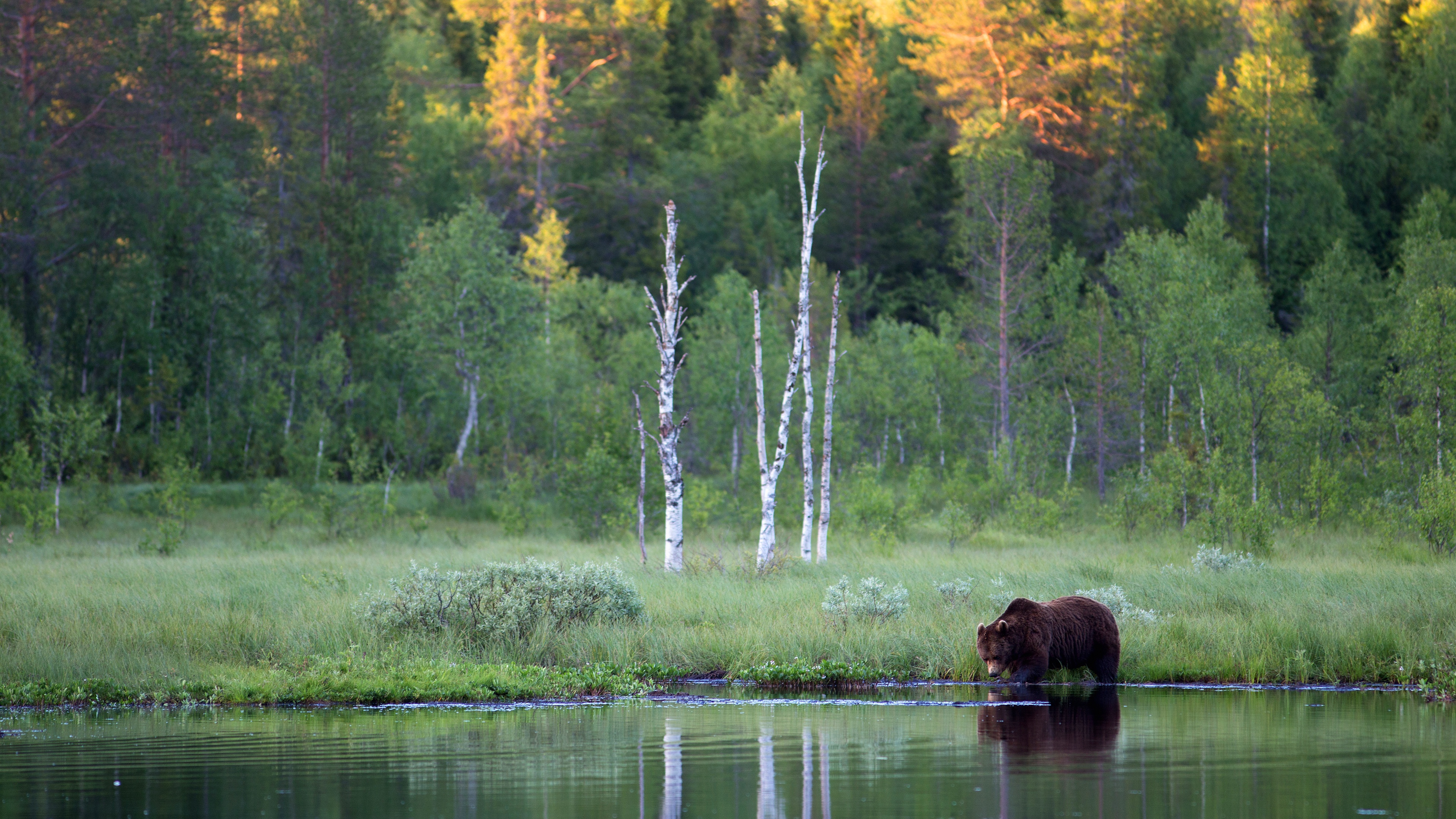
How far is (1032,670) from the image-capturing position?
1455cm

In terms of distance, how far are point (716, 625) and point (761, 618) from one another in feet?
2.00

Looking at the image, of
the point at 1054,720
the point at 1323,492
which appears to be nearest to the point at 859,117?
the point at 1323,492

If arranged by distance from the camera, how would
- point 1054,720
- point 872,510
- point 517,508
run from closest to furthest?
point 1054,720 → point 872,510 → point 517,508

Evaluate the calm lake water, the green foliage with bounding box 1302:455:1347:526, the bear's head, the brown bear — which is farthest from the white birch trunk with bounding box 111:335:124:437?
the brown bear

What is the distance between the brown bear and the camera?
14555 mm

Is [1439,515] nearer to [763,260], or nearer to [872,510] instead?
[872,510]

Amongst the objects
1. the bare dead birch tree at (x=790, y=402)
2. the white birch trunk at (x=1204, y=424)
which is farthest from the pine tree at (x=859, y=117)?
the bare dead birch tree at (x=790, y=402)

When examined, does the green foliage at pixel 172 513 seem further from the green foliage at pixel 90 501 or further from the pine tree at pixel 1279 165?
the pine tree at pixel 1279 165

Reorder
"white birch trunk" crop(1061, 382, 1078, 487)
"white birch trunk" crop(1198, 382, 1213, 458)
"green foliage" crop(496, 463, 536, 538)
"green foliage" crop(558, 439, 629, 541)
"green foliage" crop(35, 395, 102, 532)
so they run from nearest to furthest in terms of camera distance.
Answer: "green foliage" crop(35, 395, 102, 532) < "green foliage" crop(558, 439, 629, 541) < "white birch trunk" crop(1198, 382, 1213, 458) < "green foliage" crop(496, 463, 536, 538) < "white birch trunk" crop(1061, 382, 1078, 487)

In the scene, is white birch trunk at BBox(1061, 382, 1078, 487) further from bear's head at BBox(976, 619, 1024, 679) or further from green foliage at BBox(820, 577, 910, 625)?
bear's head at BBox(976, 619, 1024, 679)

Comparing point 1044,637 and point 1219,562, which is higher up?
point 1219,562

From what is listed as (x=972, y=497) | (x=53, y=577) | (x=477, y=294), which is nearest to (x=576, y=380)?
(x=477, y=294)

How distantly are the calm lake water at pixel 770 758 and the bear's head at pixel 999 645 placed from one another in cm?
41

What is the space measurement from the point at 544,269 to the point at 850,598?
44.6m
